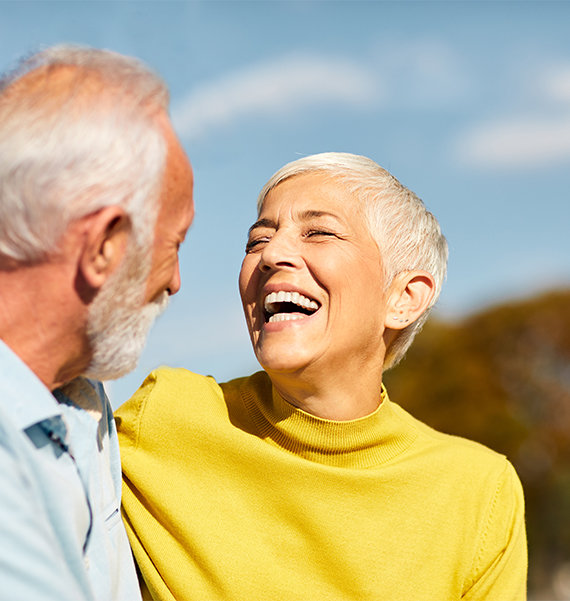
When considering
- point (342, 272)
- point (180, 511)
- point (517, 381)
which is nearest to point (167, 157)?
point (342, 272)

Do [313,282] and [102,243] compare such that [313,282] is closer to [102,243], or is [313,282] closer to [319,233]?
[319,233]

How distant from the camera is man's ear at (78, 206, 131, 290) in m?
2.05

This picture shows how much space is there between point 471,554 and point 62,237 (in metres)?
1.98

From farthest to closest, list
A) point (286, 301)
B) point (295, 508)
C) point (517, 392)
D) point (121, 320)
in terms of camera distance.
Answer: point (517, 392), point (286, 301), point (295, 508), point (121, 320)

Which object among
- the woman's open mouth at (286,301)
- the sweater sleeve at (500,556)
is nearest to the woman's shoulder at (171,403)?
the woman's open mouth at (286,301)

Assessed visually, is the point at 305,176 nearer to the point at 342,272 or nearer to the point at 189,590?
→ the point at 342,272

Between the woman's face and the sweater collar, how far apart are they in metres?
0.21

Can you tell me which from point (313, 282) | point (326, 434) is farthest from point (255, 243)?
point (326, 434)

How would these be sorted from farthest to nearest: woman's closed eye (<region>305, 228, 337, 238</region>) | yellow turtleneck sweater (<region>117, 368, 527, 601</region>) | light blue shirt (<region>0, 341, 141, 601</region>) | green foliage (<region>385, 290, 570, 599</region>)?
green foliage (<region>385, 290, 570, 599</region>) → woman's closed eye (<region>305, 228, 337, 238</region>) → yellow turtleneck sweater (<region>117, 368, 527, 601</region>) → light blue shirt (<region>0, 341, 141, 601</region>)

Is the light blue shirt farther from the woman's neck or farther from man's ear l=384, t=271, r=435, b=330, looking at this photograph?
man's ear l=384, t=271, r=435, b=330

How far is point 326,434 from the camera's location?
10.1ft

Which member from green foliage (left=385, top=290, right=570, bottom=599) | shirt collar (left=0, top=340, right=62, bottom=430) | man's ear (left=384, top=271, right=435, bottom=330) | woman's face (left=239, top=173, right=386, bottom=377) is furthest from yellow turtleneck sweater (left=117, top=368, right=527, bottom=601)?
green foliage (left=385, top=290, right=570, bottom=599)

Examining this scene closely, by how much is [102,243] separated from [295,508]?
4.35 ft

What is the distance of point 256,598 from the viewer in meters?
2.79
